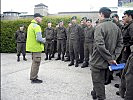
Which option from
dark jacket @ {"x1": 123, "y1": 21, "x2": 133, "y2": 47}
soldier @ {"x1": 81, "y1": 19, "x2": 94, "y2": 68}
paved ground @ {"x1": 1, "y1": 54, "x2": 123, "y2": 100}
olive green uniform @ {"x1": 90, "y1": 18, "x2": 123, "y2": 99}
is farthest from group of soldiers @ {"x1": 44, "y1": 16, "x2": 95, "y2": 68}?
olive green uniform @ {"x1": 90, "y1": 18, "x2": 123, "y2": 99}

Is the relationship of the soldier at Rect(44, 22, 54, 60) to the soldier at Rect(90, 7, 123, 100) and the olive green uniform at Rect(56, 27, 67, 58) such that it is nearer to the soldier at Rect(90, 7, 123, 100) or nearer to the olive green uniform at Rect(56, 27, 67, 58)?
the olive green uniform at Rect(56, 27, 67, 58)

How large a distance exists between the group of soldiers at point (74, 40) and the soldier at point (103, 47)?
167 inches

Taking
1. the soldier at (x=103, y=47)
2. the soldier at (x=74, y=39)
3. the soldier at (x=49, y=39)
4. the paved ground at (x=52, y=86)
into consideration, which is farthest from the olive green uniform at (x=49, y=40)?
the soldier at (x=103, y=47)

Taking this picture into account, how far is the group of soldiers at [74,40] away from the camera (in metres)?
8.81

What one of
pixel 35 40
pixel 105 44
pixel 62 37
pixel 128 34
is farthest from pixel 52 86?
pixel 62 37

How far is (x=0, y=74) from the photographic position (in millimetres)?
7762

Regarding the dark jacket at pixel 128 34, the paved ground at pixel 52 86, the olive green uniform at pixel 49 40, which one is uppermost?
the dark jacket at pixel 128 34

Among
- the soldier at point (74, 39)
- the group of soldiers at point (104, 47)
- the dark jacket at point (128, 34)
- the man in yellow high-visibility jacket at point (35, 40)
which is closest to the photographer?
the group of soldiers at point (104, 47)

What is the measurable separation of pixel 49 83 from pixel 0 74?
2374mm

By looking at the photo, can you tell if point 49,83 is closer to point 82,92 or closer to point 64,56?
point 82,92

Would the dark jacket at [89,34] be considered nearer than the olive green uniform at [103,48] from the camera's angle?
No

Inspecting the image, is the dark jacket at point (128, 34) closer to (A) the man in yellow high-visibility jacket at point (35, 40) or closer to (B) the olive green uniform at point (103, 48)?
(B) the olive green uniform at point (103, 48)

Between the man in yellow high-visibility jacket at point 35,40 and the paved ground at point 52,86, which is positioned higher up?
the man in yellow high-visibility jacket at point 35,40

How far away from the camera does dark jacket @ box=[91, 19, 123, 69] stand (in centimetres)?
421
